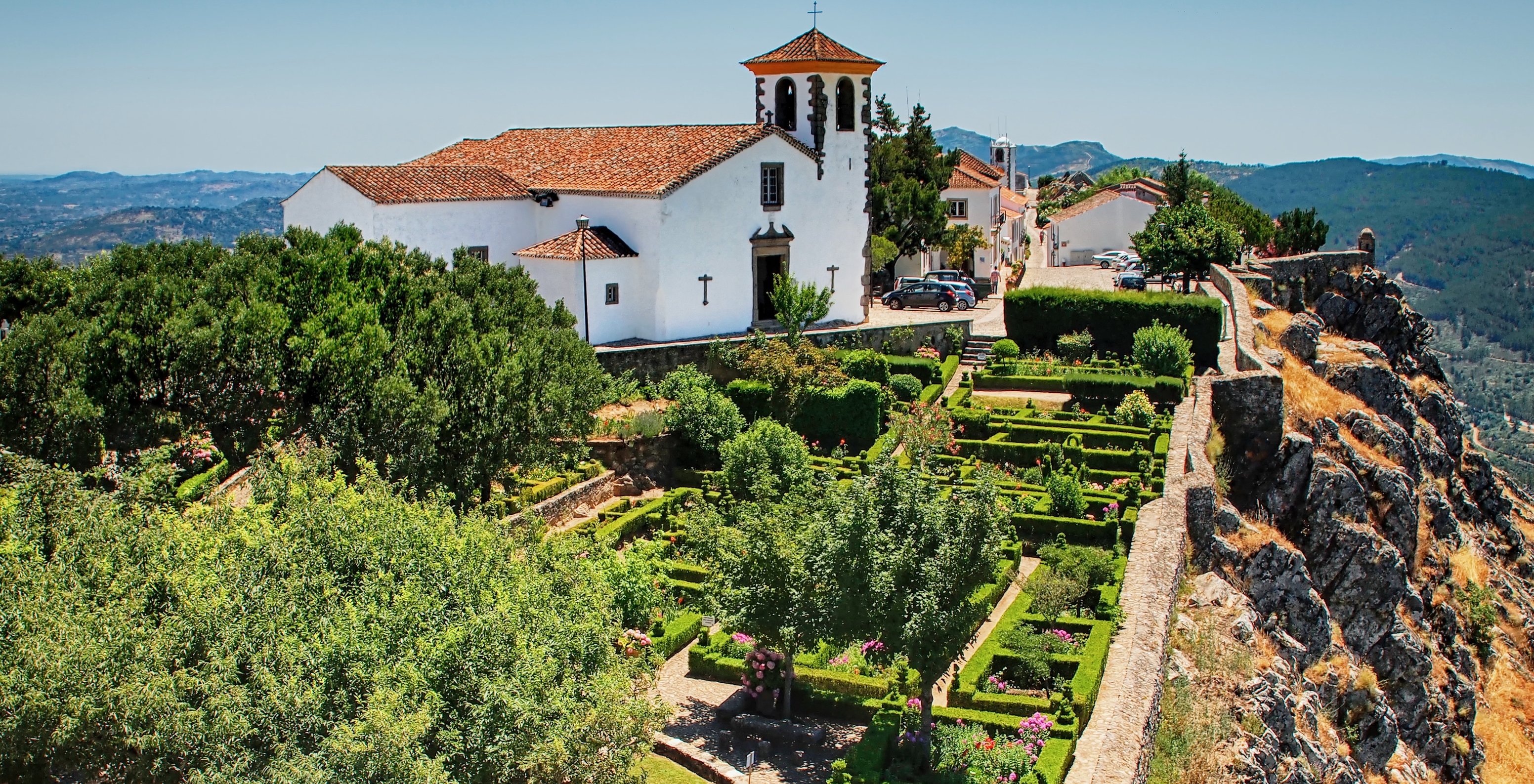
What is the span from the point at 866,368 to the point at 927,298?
13.4 m

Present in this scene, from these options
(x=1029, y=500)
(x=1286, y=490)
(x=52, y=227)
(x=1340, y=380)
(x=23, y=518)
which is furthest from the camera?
(x=52, y=227)

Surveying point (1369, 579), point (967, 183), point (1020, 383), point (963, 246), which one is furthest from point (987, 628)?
point (967, 183)

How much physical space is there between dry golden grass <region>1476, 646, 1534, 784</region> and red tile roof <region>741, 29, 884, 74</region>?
26.1 meters

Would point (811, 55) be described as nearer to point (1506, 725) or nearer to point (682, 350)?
point (682, 350)

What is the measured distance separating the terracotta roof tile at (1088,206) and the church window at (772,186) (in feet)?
125

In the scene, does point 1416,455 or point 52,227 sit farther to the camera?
point 52,227

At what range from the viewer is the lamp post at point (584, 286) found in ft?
119

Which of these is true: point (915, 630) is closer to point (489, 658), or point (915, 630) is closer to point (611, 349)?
point (489, 658)

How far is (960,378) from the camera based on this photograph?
128 feet

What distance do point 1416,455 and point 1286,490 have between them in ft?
31.4

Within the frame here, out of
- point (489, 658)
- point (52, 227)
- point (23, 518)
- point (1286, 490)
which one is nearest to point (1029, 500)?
point (1286, 490)

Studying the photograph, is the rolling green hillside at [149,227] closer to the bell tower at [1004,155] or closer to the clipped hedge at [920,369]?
the clipped hedge at [920,369]

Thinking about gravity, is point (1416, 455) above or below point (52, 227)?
→ below

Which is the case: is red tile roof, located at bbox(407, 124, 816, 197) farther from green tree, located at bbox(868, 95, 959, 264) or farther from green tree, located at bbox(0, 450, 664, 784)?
green tree, located at bbox(0, 450, 664, 784)
